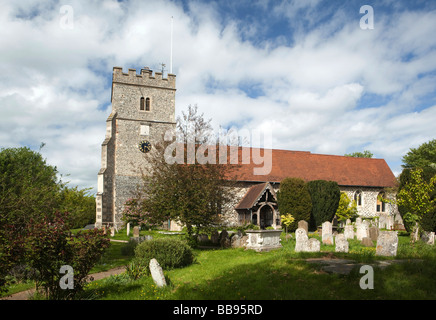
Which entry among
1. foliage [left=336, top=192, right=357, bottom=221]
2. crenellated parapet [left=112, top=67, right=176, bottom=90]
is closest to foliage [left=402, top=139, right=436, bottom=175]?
foliage [left=336, top=192, right=357, bottom=221]

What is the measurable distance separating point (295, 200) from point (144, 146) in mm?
13647

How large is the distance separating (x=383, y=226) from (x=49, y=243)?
25.8 meters

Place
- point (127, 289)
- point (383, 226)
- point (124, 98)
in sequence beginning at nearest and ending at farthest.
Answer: point (127, 289) < point (383, 226) < point (124, 98)

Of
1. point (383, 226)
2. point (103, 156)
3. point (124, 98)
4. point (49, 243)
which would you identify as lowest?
point (383, 226)

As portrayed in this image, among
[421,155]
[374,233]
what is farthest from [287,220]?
[421,155]

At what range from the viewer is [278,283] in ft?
23.2

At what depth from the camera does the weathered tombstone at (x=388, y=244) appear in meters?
9.34

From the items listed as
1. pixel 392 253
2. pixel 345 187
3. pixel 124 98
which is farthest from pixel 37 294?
pixel 345 187

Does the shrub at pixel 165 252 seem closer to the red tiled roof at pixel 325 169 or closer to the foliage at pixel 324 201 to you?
the foliage at pixel 324 201

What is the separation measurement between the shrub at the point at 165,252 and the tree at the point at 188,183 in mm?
2862

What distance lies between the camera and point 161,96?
3020 centimetres

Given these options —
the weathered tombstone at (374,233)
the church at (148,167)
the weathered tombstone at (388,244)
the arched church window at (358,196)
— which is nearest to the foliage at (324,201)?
the church at (148,167)
